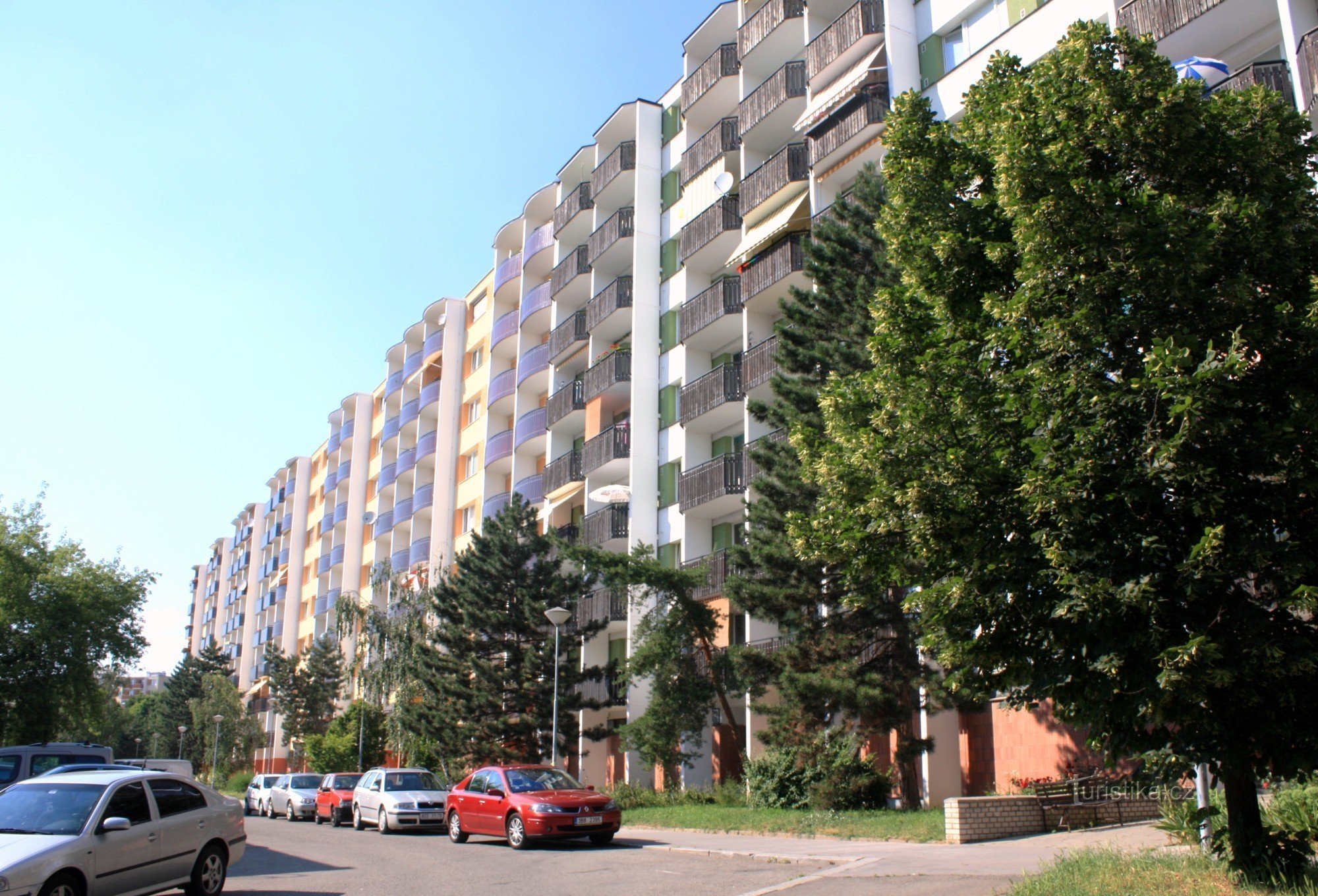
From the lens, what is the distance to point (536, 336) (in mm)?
49031

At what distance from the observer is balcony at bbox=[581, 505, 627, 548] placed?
1406 inches

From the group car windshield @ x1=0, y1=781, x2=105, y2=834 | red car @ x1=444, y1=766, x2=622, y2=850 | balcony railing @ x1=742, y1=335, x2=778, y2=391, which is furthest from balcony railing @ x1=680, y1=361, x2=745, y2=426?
car windshield @ x1=0, y1=781, x2=105, y2=834

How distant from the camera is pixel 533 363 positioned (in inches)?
1829

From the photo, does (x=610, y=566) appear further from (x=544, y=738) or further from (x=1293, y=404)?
(x=1293, y=404)

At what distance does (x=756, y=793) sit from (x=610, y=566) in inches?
247

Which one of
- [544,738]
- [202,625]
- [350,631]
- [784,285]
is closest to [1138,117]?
[784,285]

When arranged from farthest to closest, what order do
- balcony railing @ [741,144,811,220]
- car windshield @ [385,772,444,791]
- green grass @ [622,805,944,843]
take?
balcony railing @ [741,144,811,220] < car windshield @ [385,772,444,791] < green grass @ [622,805,944,843]

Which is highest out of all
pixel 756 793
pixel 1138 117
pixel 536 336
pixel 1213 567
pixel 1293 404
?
pixel 536 336

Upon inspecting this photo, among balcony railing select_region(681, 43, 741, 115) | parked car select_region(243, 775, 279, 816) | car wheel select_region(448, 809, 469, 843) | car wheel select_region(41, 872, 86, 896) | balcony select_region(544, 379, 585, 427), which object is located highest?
balcony railing select_region(681, 43, 741, 115)

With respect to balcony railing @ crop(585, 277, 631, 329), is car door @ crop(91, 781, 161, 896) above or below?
below

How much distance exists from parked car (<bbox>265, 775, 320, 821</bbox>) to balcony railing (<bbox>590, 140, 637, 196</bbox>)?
24.0 m

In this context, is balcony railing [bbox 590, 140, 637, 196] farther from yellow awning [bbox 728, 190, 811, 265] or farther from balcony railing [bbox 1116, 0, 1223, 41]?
balcony railing [bbox 1116, 0, 1223, 41]

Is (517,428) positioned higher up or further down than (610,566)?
higher up

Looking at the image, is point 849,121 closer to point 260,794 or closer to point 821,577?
point 821,577
